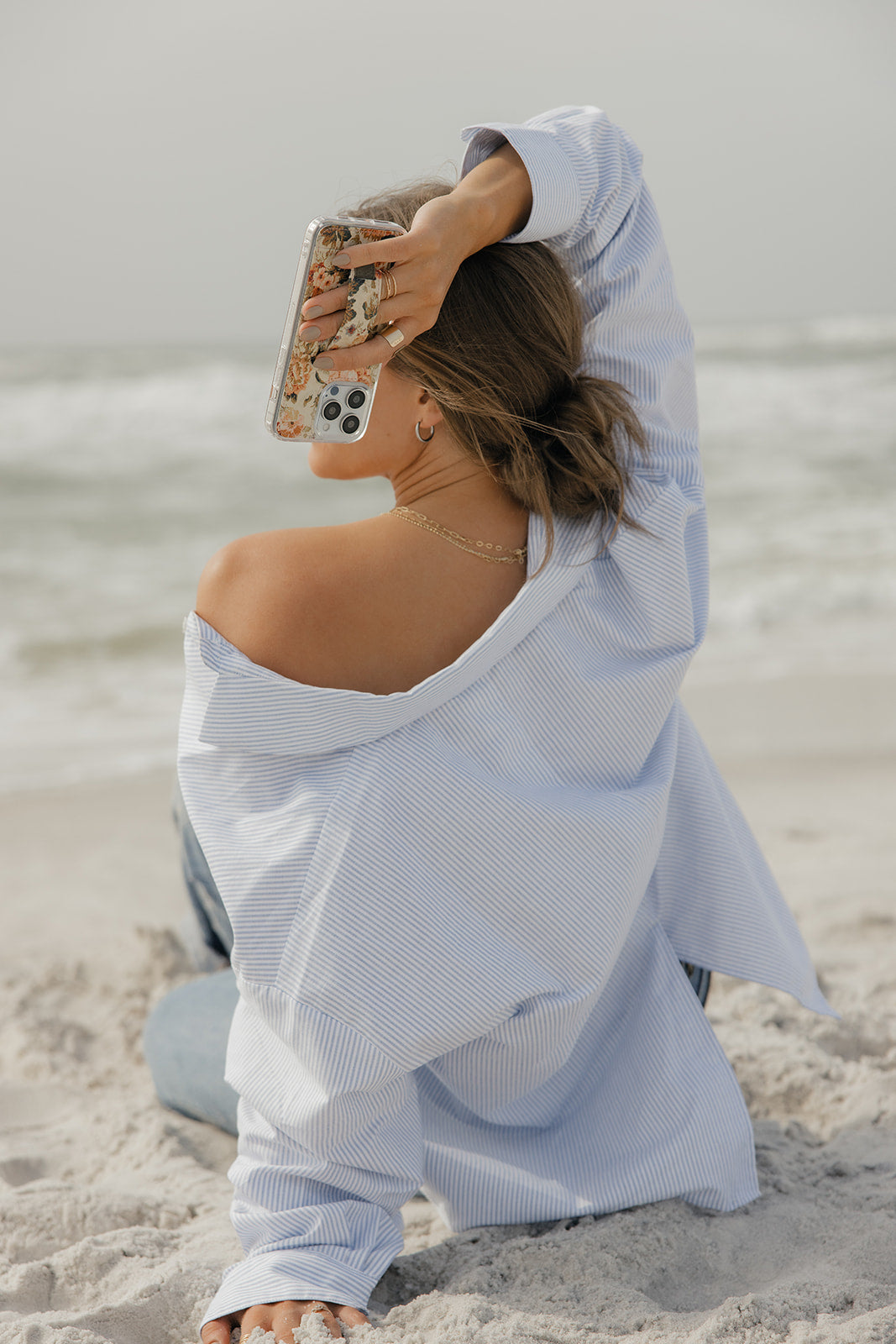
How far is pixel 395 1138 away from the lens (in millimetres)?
1219

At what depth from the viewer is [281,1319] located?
42.8 inches

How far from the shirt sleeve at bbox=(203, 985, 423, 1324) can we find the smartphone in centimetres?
66

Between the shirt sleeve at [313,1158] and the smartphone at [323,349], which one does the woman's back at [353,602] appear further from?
the shirt sleeve at [313,1158]

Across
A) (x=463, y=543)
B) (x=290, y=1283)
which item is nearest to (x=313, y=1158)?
(x=290, y=1283)

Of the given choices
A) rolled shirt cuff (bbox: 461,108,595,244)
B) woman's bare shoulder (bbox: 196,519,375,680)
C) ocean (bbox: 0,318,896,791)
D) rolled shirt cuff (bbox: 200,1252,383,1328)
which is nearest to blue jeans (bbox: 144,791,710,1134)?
rolled shirt cuff (bbox: 200,1252,383,1328)

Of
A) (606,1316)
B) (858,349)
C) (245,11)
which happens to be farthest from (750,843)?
(245,11)

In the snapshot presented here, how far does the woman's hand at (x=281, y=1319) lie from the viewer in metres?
1.08

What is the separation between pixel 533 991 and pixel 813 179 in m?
27.4

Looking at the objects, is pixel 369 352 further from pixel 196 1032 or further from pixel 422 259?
pixel 196 1032

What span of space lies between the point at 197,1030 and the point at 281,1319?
2.24 ft

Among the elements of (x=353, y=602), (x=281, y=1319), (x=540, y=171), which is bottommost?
(x=281, y=1319)

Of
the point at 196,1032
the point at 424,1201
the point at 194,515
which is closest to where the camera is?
the point at 424,1201

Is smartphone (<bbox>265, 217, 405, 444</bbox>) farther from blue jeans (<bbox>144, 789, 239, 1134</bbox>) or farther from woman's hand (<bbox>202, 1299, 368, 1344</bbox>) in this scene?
woman's hand (<bbox>202, 1299, 368, 1344</bbox>)

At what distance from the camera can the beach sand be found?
1.16 m
